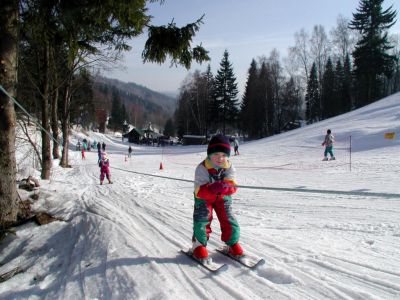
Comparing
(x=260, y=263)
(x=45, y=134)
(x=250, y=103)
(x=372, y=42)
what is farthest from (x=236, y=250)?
(x=250, y=103)

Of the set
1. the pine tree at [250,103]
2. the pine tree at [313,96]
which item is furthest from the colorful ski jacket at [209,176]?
the pine tree at [313,96]

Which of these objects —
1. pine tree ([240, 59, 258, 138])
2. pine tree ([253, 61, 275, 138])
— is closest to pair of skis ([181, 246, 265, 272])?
pine tree ([253, 61, 275, 138])

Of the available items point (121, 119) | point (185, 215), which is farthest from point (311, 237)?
point (121, 119)

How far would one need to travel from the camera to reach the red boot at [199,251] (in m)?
4.07

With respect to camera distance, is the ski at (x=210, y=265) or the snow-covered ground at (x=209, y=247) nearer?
the snow-covered ground at (x=209, y=247)

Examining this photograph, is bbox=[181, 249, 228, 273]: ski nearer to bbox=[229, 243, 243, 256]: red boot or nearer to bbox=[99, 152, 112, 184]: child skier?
bbox=[229, 243, 243, 256]: red boot

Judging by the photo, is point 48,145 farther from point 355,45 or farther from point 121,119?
point 121,119

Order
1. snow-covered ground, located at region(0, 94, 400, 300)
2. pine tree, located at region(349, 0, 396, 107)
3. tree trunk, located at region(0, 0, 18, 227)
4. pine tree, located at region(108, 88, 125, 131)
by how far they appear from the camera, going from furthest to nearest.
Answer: pine tree, located at region(108, 88, 125, 131), pine tree, located at region(349, 0, 396, 107), tree trunk, located at region(0, 0, 18, 227), snow-covered ground, located at region(0, 94, 400, 300)

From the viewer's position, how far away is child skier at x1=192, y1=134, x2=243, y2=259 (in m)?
4.11

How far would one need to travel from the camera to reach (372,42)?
A: 4806 centimetres

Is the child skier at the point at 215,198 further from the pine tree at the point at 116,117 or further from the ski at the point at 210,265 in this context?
the pine tree at the point at 116,117

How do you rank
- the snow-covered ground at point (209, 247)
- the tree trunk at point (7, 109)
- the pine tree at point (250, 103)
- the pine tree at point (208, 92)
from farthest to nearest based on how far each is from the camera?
the pine tree at point (250, 103), the pine tree at point (208, 92), the tree trunk at point (7, 109), the snow-covered ground at point (209, 247)

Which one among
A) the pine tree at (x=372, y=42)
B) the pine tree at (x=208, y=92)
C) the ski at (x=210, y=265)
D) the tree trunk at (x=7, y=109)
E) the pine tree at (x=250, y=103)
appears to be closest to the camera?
the ski at (x=210, y=265)

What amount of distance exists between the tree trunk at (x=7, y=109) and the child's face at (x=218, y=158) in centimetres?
409
